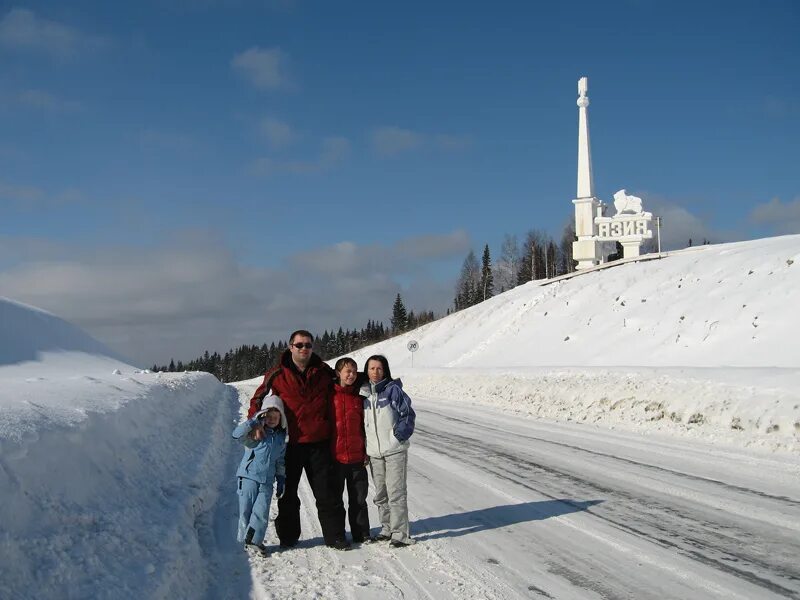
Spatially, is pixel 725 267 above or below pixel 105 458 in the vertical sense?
above

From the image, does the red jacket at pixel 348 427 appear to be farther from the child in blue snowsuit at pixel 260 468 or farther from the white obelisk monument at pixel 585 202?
the white obelisk monument at pixel 585 202

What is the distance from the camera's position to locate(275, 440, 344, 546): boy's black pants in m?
6.07

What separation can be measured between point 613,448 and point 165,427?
8.52m

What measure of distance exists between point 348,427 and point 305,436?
1.47ft

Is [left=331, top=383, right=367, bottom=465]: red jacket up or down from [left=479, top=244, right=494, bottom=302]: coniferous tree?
down

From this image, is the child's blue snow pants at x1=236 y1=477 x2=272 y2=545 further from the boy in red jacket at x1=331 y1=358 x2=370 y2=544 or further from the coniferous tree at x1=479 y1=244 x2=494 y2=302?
the coniferous tree at x1=479 y1=244 x2=494 y2=302

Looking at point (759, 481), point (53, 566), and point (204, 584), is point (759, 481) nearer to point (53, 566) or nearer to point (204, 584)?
point (204, 584)

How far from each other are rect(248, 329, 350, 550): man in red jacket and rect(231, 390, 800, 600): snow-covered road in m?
0.28

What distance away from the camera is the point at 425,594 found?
479 centimetres

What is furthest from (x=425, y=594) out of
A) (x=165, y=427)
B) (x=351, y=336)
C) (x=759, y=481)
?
(x=351, y=336)

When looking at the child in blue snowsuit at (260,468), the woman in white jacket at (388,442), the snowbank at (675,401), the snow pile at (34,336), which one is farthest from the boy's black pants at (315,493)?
the snow pile at (34,336)

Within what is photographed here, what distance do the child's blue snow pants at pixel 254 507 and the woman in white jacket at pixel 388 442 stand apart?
3.68 feet

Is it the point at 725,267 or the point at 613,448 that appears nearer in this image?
the point at 613,448

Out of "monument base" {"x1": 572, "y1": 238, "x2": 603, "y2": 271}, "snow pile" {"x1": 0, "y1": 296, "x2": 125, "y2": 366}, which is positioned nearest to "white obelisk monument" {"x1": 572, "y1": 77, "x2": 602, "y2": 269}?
"monument base" {"x1": 572, "y1": 238, "x2": 603, "y2": 271}
